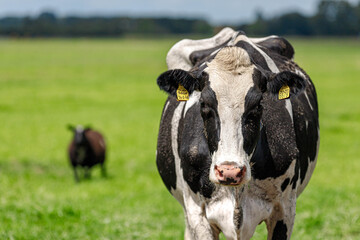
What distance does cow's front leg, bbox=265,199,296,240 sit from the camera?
487 centimetres

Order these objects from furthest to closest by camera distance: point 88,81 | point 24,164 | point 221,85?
point 88,81 < point 24,164 < point 221,85

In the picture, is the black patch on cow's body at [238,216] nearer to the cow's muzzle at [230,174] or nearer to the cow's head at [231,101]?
the cow's head at [231,101]

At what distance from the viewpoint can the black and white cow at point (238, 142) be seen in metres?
4.16

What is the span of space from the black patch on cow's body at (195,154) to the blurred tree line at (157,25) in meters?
84.7

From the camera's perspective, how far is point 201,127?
4688mm

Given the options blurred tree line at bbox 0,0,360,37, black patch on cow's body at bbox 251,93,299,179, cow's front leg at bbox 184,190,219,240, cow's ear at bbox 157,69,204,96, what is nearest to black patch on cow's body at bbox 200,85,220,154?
cow's ear at bbox 157,69,204,96

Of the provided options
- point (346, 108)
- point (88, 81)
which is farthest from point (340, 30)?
point (346, 108)

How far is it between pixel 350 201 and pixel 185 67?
16.4ft

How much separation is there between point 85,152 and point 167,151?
423 inches

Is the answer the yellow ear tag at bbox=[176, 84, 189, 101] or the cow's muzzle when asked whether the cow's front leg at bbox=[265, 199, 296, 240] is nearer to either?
the cow's muzzle

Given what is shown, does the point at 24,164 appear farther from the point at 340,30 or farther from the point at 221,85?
the point at 340,30

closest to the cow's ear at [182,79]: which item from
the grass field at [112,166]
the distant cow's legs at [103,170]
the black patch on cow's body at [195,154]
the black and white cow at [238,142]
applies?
the black and white cow at [238,142]

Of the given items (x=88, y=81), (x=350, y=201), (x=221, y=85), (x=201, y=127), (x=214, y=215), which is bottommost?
(x=88, y=81)

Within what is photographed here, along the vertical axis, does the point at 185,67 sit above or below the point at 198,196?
above
